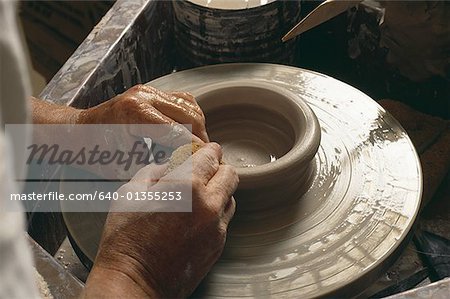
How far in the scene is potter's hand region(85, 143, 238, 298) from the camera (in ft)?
3.40

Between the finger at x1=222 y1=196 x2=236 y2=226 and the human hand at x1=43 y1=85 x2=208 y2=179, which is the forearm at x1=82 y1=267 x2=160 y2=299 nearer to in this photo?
the finger at x1=222 y1=196 x2=236 y2=226

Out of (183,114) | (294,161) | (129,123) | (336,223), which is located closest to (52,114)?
(129,123)

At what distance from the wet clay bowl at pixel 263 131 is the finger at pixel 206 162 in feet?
0.51

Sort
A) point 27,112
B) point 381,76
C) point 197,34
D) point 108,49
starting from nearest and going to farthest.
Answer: point 27,112 < point 108,49 < point 197,34 < point 381,76

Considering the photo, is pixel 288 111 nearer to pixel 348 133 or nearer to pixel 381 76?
pixel 348 133

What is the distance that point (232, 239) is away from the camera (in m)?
1.32

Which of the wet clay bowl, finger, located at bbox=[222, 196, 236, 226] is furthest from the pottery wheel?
finger, located at bbox=[222, 196, 236, 226]

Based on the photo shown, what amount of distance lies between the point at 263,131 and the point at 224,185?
17.8 inches

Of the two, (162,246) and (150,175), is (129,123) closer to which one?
(150,175)

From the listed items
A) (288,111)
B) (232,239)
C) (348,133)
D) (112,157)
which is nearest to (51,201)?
(112,157)

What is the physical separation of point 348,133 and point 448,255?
0.44 m

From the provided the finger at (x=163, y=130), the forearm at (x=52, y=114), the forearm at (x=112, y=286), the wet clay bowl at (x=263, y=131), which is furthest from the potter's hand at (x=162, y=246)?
the forearm at (x=52, y=114)

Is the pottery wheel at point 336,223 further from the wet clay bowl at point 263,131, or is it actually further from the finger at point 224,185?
the finger at point 224,185

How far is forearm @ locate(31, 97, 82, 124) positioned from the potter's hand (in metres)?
0.37
